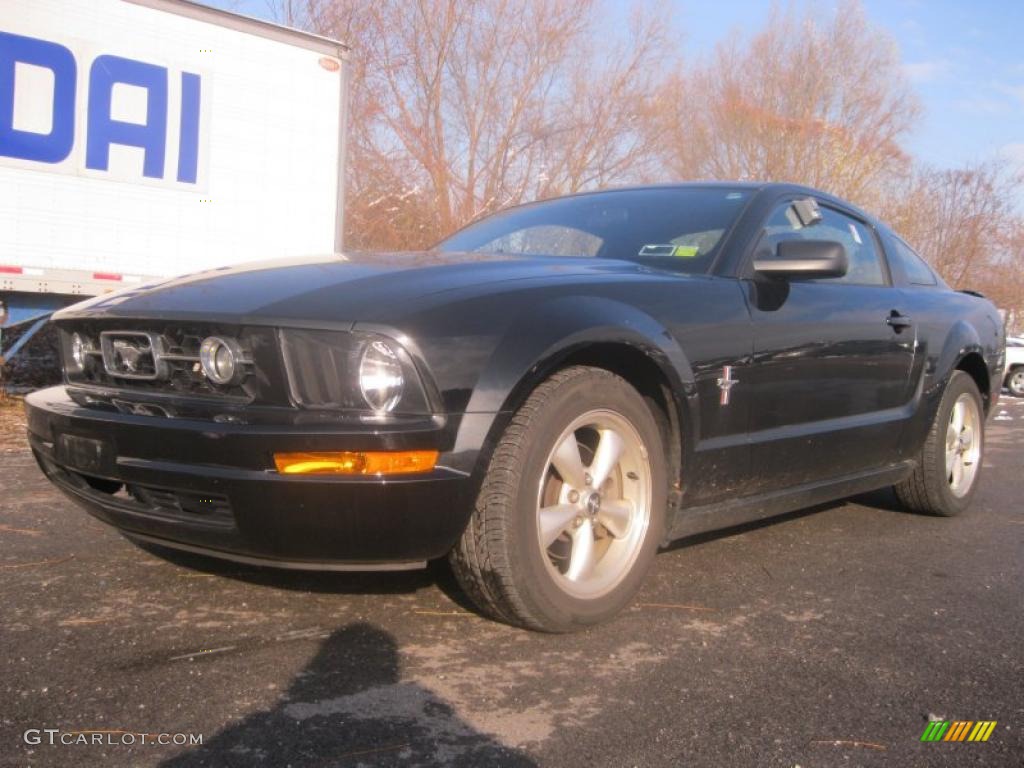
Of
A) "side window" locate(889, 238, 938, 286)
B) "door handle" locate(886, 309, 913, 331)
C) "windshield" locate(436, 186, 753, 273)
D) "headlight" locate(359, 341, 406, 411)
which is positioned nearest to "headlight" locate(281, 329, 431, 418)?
"headlight" locate(359, 341, 406, 411)

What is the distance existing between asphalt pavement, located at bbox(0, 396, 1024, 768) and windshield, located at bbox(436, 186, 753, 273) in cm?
120

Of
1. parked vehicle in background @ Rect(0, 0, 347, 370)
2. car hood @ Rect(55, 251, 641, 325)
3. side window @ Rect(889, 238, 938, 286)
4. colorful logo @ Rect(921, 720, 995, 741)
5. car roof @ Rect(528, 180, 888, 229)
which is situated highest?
parked vehicle in background @ Rect(0, 0, 347, 370)

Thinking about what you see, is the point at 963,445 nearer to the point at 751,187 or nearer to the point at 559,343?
the point at 751,187

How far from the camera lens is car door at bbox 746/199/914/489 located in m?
3.43

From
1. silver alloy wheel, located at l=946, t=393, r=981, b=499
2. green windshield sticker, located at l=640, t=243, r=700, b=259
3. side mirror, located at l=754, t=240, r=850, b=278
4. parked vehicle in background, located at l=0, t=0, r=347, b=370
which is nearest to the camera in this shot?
side mirror, located at l=754, t=240, r=850, b=278

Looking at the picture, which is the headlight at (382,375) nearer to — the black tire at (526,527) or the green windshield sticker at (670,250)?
the black tire at (526,527)

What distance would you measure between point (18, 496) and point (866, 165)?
23.2 metres

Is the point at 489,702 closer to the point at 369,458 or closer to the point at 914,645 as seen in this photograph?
the point at 369,458

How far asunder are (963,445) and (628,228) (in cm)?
248

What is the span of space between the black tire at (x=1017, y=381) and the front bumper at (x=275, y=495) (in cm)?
1963

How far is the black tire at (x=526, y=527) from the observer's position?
8.36 feet

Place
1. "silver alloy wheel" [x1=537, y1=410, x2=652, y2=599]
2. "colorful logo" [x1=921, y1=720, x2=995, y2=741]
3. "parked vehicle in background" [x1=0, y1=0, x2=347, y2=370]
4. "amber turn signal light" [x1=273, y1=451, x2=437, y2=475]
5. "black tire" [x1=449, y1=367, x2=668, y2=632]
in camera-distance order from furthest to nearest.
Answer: "parked vehicle in background" [x1=0, y1=0, x2=347, y2=370] < "silver alloy wheel" [x1=537, y1=410, x2=652, y2=599] < "black tire" [x1=449, y1=367, x2=668, y2=632] < "amber turn signal light" [x1=273, y1=451, x2=437, y2=475] < "colorful logo" [x1=921, y1=720, x2=995, y2=741]

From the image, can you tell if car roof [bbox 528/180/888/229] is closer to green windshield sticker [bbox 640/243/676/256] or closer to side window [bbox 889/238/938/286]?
side window [bbox 889/238/938/286]

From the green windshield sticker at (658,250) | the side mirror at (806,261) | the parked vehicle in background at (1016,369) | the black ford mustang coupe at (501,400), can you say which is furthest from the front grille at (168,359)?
the parked vehicle in background at (1016,369)
